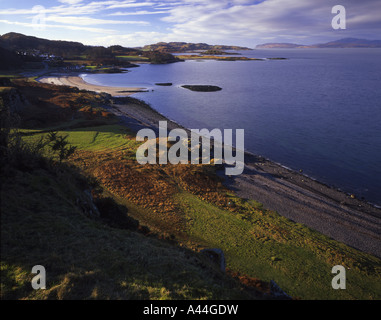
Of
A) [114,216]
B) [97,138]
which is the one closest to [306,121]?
[97,138]

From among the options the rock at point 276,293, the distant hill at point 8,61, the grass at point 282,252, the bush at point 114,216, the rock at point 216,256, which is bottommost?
the grass at point 282,252

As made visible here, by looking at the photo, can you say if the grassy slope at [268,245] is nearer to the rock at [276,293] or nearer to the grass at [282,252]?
the grass at [282,252]

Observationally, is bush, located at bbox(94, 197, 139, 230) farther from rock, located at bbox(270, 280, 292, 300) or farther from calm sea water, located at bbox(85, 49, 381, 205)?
calm sea water, located at bbox(85, 49, 381, 205)

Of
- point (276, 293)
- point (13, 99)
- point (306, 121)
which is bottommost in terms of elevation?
point (276, 293)

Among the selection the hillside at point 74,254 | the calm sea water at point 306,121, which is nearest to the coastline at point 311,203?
the calm sea water at point 306,121

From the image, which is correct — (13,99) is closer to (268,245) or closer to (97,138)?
(97,138)

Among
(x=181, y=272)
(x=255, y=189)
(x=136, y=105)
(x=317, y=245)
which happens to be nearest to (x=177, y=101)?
(x=136, y=105)
